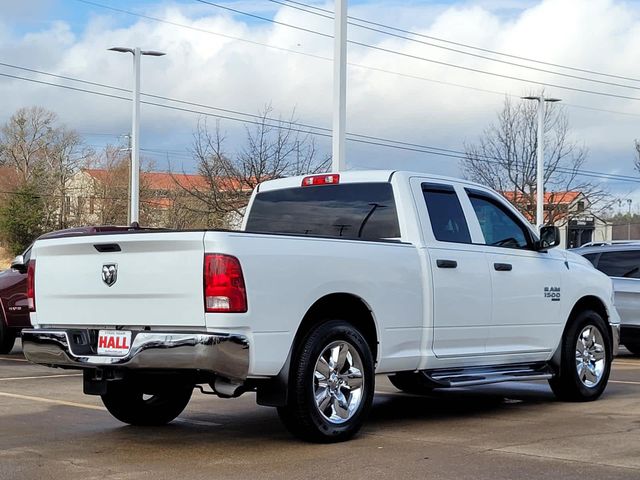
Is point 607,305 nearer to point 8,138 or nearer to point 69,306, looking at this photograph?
point 69,306

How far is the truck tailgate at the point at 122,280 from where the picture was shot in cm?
709

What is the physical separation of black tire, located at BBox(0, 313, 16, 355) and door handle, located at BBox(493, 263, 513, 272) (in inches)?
348

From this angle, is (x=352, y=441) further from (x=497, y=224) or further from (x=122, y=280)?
(x=497, y=224)

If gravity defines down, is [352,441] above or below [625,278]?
below

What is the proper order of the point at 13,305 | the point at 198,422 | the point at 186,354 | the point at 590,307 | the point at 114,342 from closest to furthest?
the point at 186,354
the point at 114,342
the point at 198,422
the point at 590,307
the point at 13,305

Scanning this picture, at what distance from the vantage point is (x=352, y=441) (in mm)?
7805

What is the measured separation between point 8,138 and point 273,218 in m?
67.5

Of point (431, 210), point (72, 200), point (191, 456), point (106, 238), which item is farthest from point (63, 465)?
point (72, 200)

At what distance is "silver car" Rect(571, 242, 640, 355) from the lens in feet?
51.7

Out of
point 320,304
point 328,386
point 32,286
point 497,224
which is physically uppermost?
point 497,224

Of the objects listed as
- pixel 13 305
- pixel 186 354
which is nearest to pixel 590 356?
pixel 186 354

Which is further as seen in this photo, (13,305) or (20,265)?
(13,305)

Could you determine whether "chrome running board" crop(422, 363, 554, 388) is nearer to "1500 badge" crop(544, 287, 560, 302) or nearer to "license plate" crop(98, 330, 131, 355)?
"1500 badge" crop(544, 287, 560, 302)

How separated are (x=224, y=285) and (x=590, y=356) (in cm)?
484
